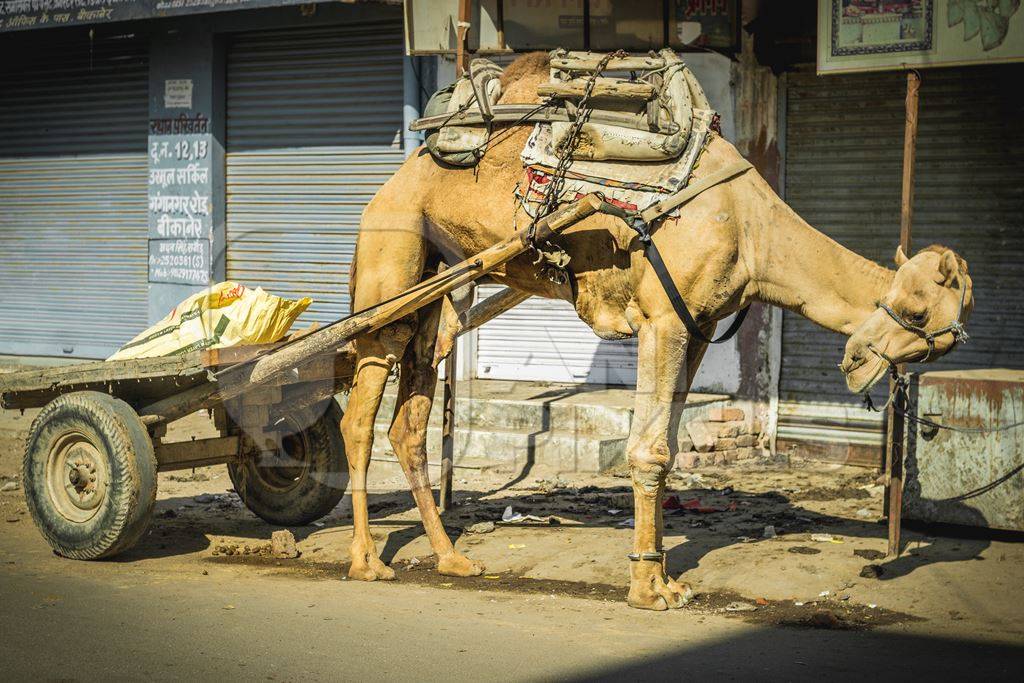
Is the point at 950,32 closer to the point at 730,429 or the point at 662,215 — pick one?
the point at 662,215

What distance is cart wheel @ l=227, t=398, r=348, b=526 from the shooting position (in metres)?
7.82

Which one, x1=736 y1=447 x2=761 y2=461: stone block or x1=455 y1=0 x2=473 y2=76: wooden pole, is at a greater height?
x1=455 y1=0 x2=473 y2=76: wooden pole

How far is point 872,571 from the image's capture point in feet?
21.1

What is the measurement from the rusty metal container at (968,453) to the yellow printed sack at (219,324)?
3.99 metres

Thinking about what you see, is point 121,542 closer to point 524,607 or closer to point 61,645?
point 61,645

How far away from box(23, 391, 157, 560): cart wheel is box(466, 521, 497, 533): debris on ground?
2091 mm

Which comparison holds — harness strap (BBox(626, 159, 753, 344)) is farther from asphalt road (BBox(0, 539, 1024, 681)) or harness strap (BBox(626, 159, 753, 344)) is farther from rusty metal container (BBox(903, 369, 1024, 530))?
rusty metal container (BBox(903, 369, 1024, 530))

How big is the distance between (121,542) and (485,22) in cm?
493

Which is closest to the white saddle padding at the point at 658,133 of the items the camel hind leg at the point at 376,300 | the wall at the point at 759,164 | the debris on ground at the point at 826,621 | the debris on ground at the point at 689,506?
the camel hind leg at the point at 376,300

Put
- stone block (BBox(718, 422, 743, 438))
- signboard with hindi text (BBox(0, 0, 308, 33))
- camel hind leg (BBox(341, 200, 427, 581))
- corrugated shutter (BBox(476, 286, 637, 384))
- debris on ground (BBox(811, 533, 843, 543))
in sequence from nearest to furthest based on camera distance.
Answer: camel hind leg (BBox(341, 200, 427, 581))
debris on ground (BBox(811, 533, 843, 543))
stone block (BBox(718, 422, 743, 438))
corrugated shutter (BBox(476, 286, 637, 384))
signboard with hindi text (BBox(0, 0, 308, 33))

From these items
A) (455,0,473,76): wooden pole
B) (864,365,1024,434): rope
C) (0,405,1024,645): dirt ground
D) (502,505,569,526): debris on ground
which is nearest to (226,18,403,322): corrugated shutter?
(0,405,1024,645): dirt ground

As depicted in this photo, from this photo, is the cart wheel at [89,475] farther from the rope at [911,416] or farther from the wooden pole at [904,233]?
the wooden pole at [904,233]

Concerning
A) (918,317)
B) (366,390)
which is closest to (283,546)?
(366,390)

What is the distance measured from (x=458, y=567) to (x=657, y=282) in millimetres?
2012
